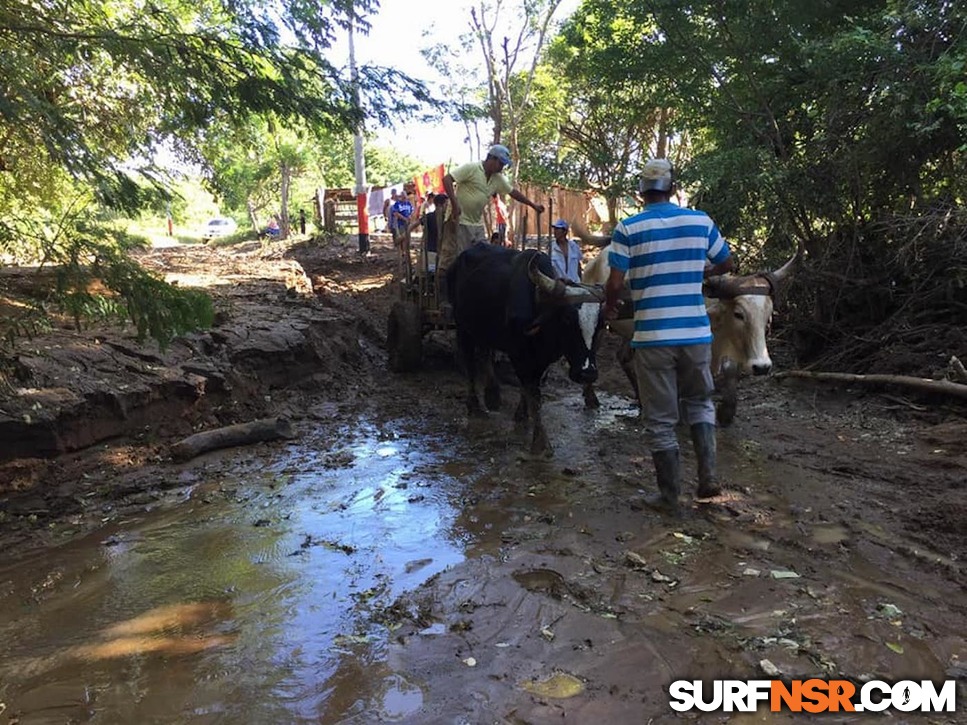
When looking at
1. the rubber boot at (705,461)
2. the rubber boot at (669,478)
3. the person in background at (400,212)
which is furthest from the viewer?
the person in background at (400,212)

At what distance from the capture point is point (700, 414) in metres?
4.61

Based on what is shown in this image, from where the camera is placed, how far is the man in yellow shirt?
25.4 feet

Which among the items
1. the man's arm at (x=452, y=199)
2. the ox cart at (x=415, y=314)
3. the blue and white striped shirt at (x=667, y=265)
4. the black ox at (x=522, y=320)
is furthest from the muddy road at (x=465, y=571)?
the man's arm at (x=452, y=199)

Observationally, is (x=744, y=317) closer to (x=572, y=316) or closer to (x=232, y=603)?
(x=572, y=316)

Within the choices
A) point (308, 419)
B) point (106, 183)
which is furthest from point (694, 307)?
point (308, 419)

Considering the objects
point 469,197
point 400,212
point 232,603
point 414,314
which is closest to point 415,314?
point 414,314

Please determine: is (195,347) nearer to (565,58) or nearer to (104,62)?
(104,62)

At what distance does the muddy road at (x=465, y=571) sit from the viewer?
110 inches

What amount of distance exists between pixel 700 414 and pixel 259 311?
6.50 m

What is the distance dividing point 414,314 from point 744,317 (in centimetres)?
411

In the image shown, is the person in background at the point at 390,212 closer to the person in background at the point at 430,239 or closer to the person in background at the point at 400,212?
the person in background at the point at 400,212

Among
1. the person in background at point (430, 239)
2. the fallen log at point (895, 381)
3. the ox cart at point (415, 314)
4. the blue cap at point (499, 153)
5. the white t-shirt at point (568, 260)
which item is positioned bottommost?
the fallen log at point (895, 381)

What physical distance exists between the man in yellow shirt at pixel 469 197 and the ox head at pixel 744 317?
8.72 feet

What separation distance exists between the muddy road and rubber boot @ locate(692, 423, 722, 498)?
0.45 feet
